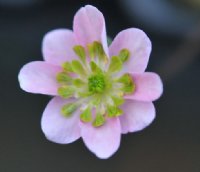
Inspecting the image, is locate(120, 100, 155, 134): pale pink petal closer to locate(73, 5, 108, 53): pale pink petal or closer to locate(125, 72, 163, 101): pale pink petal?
locate(125, 72, 163, 101): pale pink petal

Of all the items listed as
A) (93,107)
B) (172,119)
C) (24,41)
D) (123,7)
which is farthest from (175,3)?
(93,107)

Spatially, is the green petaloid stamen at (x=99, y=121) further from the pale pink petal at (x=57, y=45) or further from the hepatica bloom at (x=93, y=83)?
the pale pink petal at (x=57, y=45)

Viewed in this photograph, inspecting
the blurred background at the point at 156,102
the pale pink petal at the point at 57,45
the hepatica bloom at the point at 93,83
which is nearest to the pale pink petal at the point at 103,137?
the hepatica bloom at the point at 93,83

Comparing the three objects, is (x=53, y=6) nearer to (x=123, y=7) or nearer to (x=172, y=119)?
(x=123, y=7)

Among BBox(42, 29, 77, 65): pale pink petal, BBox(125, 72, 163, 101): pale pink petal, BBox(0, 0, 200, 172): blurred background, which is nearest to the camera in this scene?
BBox(125, 72, 163, 101): pale pink petal

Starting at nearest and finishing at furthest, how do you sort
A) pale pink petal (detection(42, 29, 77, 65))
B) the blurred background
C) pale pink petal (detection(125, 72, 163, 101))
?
pale pink petal (detection(125, 72, 163, 101))
pale pink petal (detection(42, 29, 77, 65))
the blurred background

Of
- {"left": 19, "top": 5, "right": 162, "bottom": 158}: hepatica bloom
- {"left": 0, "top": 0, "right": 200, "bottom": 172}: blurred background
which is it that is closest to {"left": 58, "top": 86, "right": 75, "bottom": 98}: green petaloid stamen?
{"left": 19, "top": 5, "right": 162, "bottom": 158}: hepatica bloom

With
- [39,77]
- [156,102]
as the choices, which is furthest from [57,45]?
[156,102]
